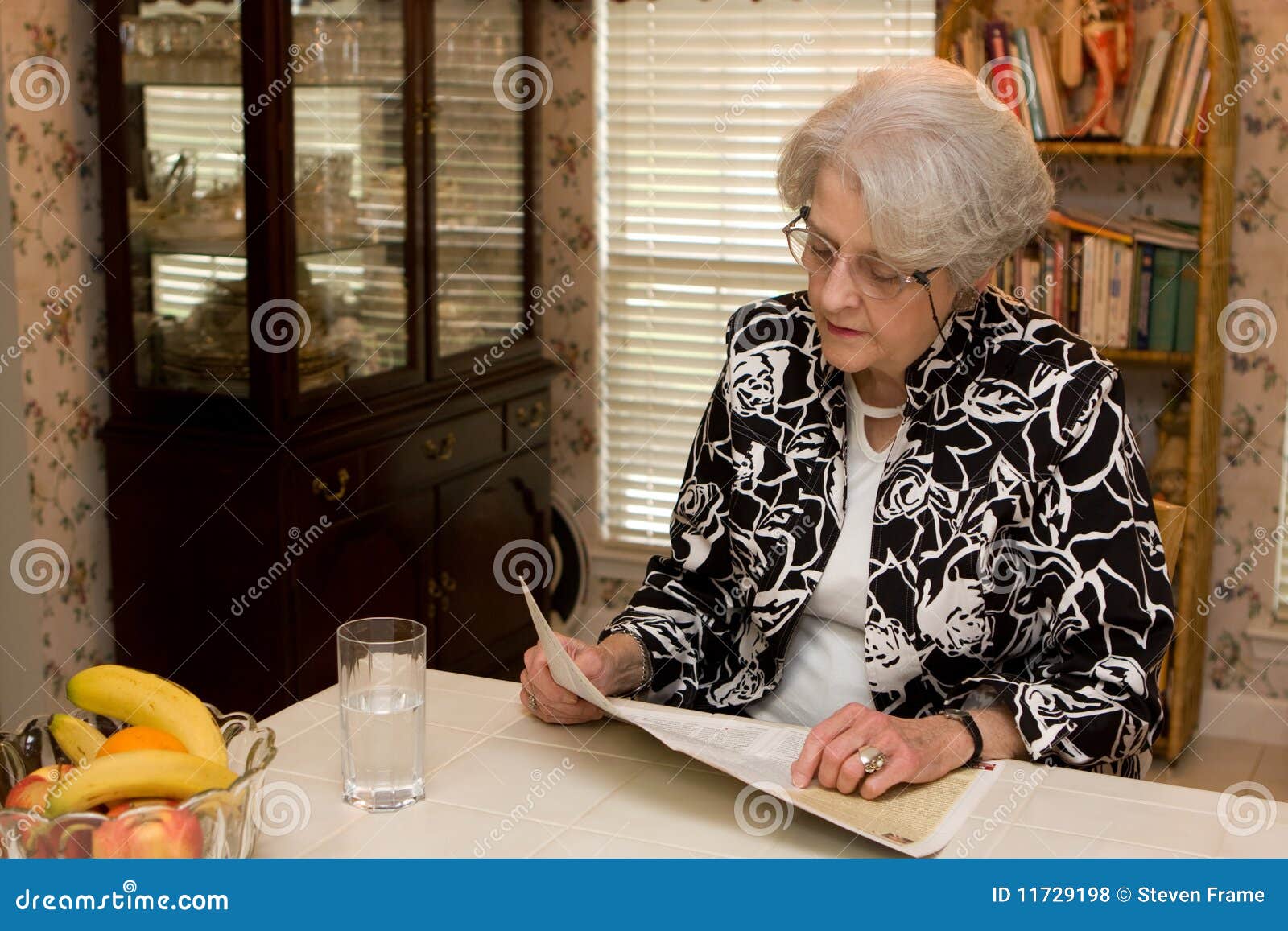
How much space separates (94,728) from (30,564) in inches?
70.4

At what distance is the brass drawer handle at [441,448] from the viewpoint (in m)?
3.12

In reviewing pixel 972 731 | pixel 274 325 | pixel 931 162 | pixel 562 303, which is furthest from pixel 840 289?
pixel 562 303

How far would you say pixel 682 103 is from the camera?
357cm

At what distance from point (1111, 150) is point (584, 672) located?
2.07m

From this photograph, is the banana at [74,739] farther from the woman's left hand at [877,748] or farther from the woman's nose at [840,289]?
the woman's nose at [840,289]

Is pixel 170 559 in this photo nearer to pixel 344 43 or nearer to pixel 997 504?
pixel 344 43

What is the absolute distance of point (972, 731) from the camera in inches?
52.4

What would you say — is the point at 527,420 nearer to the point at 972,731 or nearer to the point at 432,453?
the point at 432,453

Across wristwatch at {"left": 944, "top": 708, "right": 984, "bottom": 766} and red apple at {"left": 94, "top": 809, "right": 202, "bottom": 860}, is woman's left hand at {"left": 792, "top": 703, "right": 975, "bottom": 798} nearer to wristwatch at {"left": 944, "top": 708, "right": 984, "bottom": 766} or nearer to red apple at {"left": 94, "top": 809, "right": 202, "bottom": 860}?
wristwatch at {"left": 944, "top": 708, "right": 984, "bottom": 766}

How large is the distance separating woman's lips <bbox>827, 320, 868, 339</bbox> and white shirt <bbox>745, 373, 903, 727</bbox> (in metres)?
0.16

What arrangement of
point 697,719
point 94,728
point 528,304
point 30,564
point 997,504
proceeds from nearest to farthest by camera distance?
point 94,728, point 697,719, point 997,504, point 30,564, point 528,304

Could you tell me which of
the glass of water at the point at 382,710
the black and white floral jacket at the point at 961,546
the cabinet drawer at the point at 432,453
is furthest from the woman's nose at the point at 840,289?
the cabinet drawer at the point at 432,453

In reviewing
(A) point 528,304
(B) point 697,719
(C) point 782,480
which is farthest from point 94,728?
(A) point 528,304

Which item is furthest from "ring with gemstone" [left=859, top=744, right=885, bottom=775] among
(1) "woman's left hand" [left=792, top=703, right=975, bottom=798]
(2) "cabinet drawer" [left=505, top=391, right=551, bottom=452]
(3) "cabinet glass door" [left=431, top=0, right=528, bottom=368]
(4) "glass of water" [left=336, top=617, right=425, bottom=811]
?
(2) "cabinet drawer" [left=505, top=391, right=551, bottom=452]
